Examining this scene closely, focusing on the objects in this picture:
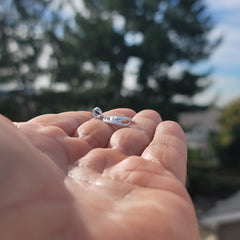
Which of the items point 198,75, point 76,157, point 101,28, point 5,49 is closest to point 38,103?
point 5,49

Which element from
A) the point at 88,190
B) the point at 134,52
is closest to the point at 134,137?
the point at 88,190

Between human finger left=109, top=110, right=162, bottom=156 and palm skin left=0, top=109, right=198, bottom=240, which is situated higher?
palm skin left=0, top=109, right=198, bottom=240

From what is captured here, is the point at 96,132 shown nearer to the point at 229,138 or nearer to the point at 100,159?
the point at 100,159

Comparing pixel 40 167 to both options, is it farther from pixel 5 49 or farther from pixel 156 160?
pixel 5 49

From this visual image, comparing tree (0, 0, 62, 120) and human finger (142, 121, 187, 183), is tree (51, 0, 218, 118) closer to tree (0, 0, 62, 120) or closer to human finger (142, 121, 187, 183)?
tree (0, 0, 62, 120)

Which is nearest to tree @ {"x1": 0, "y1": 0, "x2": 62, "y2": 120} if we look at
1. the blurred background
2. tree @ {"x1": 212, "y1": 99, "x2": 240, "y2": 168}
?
the blurred background
